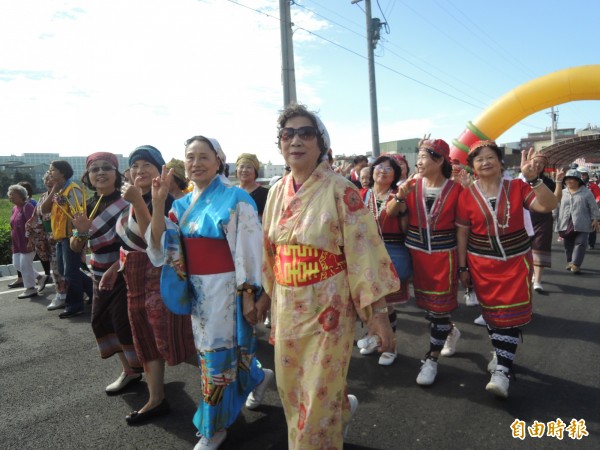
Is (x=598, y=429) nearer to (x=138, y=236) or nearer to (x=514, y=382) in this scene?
(x=514, y=382)

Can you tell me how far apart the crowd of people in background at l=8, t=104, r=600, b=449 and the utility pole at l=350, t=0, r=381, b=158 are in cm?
804

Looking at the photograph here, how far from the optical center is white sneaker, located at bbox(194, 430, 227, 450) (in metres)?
2.33

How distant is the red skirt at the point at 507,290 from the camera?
9.07ft

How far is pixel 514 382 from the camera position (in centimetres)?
306

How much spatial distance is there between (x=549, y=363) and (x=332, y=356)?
2564 millimetres

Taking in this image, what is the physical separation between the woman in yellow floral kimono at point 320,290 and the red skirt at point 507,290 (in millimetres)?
1323

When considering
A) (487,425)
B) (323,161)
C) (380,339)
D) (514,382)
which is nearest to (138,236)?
(323,161)

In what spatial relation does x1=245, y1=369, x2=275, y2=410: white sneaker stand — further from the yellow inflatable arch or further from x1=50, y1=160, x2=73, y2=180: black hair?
the yellow inflatable arch

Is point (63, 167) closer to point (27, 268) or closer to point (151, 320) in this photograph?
point (27, 268)

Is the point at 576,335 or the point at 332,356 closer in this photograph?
the point at 332,356

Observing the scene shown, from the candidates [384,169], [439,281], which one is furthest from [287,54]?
[439,281]

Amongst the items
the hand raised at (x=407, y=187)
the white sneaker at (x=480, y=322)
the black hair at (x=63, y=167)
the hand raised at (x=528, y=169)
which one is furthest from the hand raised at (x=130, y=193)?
the white sneaker at (x=480, y=322)

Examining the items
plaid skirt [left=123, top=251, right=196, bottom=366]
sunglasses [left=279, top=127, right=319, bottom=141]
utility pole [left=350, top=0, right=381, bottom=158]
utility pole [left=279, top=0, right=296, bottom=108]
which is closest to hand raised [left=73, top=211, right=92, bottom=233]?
plaid skirt [left=123, top=251, right=196, bottom=366]

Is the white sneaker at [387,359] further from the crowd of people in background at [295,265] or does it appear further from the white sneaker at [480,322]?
the white sneaker at [480,322]
